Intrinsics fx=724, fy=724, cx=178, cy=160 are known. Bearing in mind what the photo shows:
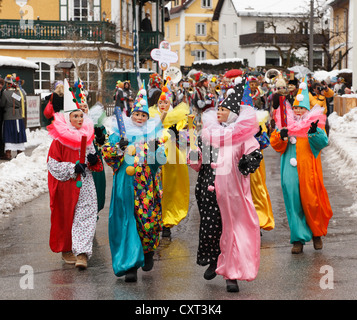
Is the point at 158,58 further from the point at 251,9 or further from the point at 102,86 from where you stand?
the point at 251,9

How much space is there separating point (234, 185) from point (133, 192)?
0.95 meters

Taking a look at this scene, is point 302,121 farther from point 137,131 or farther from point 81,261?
point 81,261

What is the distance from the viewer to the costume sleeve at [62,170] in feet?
23.4

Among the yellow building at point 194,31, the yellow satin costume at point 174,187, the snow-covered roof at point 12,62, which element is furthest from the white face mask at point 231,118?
the yellow building at point 194,31

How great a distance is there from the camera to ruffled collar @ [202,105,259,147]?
20.8 feet

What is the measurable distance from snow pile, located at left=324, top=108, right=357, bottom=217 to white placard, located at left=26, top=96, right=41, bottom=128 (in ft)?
29.8

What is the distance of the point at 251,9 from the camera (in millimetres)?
74938

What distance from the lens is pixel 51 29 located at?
A: 118 feet

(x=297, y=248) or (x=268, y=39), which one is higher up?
(x=268, y=39)

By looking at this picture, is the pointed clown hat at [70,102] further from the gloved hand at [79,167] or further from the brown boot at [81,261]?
the brown boot at [81,261]

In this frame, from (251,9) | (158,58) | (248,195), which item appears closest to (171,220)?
(248,195)

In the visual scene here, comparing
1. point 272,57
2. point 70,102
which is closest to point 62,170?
point 70,102

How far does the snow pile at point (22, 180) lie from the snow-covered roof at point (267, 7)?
2373 inches
